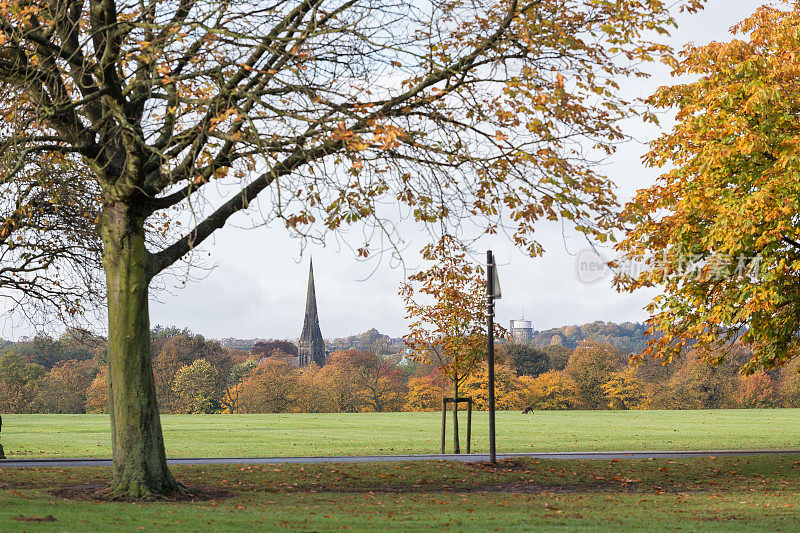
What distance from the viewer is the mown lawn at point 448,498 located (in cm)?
1032

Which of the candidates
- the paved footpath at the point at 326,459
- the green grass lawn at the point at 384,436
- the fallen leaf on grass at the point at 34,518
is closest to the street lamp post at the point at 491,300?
the paved footpath at the point at 326,459

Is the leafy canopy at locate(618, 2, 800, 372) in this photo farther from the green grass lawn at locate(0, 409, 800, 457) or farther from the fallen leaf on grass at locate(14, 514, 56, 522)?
the fallen leaf on grass at locate(14, 514, 56, 522)

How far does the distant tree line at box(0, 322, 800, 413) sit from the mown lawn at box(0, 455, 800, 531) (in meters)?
45.9

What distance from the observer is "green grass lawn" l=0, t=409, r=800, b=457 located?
2716cm

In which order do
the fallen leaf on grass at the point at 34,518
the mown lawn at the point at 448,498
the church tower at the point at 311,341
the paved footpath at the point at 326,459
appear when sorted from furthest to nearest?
the church tower at the point at 311,341, the paved footpath at the point at 326,459, the mown lawn at the point at 448,498, the fallen leaf on grass at the point at 34,518

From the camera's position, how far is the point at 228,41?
12.7 m

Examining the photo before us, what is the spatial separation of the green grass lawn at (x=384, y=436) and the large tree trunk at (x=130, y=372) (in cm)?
1116

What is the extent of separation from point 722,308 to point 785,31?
23.0ft

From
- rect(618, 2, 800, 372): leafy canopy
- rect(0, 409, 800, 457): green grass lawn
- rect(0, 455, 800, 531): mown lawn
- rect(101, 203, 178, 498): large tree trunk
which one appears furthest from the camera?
rect(0, 409, 800, 457): green grass lawn

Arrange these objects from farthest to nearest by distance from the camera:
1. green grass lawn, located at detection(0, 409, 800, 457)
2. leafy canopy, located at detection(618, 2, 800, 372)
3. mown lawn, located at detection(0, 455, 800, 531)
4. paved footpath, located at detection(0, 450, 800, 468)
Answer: green grass lawn, located at detection(0, 409, 800, 457) < paved footpath, located at detection(0, 450, 800, 468) < leafy canopy, located at detection(618, 2, 800, 372) < mown lawn, located at detection(0, 455, 800, 531)

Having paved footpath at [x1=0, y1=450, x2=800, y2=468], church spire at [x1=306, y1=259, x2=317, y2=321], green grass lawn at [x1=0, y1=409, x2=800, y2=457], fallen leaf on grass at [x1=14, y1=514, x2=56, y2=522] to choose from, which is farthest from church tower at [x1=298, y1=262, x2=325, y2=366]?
fallen leaf on grass at [x1=14, y1=514, x2=56, y2=522]

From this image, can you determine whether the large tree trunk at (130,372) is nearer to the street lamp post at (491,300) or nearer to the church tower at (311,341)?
the street lamp post at (491,300)

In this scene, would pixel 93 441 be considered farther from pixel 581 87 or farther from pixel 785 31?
pixel 785 31

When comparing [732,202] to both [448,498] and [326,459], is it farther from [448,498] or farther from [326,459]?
[326,459]
